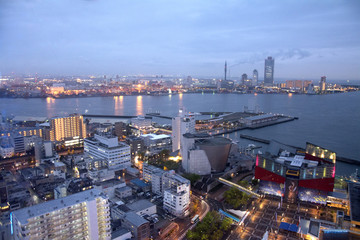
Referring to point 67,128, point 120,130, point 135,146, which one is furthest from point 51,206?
point 120,130

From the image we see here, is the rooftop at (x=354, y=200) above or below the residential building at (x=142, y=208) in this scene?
→ above

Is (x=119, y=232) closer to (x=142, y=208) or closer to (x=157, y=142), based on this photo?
(x=142, y=208)

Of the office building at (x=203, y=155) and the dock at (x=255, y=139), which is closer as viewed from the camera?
the office building at (x=203, y=155)

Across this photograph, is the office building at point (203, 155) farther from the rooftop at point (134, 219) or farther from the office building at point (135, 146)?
the rooftop at point (134, 219)

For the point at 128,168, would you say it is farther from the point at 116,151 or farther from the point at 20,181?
the point at 20,181

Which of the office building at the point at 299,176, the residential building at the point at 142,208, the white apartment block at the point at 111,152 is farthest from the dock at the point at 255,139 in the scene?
the residential building at the point at 142,208

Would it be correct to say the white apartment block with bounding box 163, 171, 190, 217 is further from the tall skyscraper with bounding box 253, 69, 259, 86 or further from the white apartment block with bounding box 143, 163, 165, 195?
the tall skyscraper with bounding box 253, 69, 259, 86
